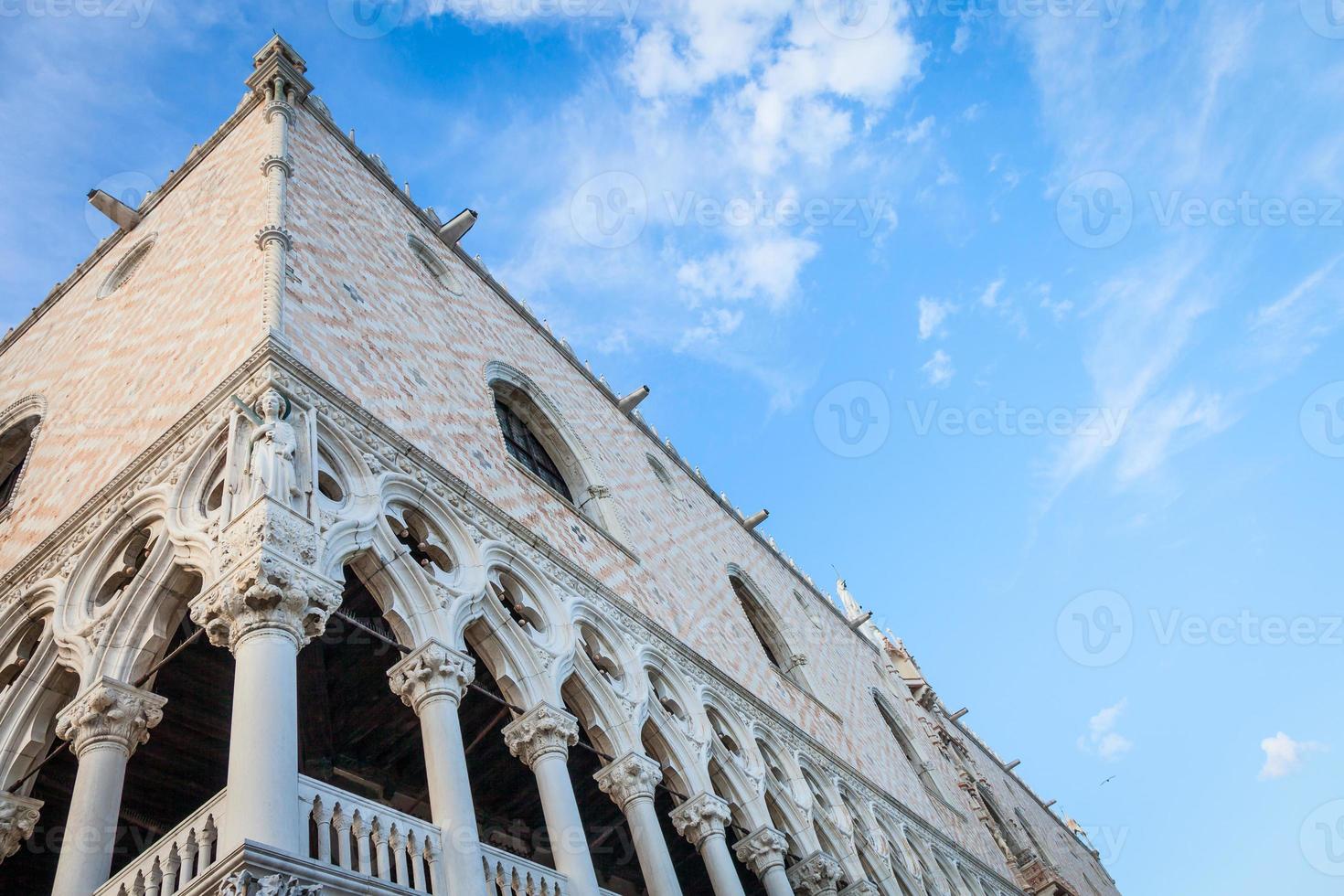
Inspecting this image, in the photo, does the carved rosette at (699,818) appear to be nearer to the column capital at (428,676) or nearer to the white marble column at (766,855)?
the white marble column at (766,855)

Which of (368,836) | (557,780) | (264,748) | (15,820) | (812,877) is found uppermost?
(15,820)

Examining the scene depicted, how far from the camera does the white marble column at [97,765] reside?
18.4 ft

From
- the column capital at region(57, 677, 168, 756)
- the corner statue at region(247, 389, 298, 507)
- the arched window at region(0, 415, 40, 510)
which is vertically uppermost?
the arched window at region(0, 415, 40, 510)

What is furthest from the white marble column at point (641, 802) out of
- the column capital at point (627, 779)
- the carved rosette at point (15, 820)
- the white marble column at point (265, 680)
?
the carved rosette at point (15, 820)

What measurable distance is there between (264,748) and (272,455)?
2.04 metres

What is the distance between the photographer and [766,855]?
9469 millimetres

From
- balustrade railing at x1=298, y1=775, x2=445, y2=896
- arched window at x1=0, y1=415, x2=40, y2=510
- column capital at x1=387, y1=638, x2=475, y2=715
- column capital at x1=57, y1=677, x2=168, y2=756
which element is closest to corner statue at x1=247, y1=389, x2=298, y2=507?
column capital at x1=387, y1=638, x2=475, y2=715

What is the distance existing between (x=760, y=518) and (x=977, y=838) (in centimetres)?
660

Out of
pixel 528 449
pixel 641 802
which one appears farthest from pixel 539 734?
pixel 528 449

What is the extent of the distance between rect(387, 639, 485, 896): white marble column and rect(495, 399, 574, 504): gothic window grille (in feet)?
16.4

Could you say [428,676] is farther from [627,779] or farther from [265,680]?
[627,779]

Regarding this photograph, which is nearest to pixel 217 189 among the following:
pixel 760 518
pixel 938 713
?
pixel 760 518

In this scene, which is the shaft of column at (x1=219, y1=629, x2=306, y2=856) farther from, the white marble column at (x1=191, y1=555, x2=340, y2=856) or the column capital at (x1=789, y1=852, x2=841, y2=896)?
the column capital at (x1=789, y1=852, x2=841, y2=896)

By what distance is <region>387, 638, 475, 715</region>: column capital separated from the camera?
22.0 feet
